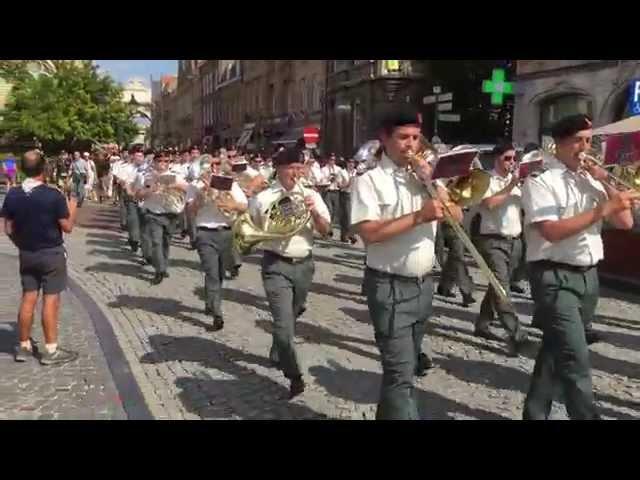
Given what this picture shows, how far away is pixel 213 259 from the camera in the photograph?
7809 millimetres

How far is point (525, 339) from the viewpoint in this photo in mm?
6902

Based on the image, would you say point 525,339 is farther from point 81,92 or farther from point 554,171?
point 81,92

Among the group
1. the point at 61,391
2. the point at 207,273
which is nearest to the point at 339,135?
the point at 207,273

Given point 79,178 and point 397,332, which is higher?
point 79,178

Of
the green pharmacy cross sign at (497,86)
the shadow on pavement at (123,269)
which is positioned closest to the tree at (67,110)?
the green pharmacy cross sign at (497,86)

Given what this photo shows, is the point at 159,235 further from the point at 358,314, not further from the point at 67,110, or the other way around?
the point at 67,110

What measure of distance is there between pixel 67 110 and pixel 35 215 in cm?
3380

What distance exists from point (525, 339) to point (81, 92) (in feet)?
116

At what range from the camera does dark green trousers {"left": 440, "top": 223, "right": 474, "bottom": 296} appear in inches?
353

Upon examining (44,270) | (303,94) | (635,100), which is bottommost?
(44,270)

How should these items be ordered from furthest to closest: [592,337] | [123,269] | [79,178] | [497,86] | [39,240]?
[79,178] → [497,86] → [123,269] → [592,337] → [39,240]

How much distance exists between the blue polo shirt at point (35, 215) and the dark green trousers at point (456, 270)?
14.5 ft

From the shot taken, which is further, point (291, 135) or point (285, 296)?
point (291, 135)

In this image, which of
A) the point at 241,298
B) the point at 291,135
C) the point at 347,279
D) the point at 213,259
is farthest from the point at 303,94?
the point at 213,259
